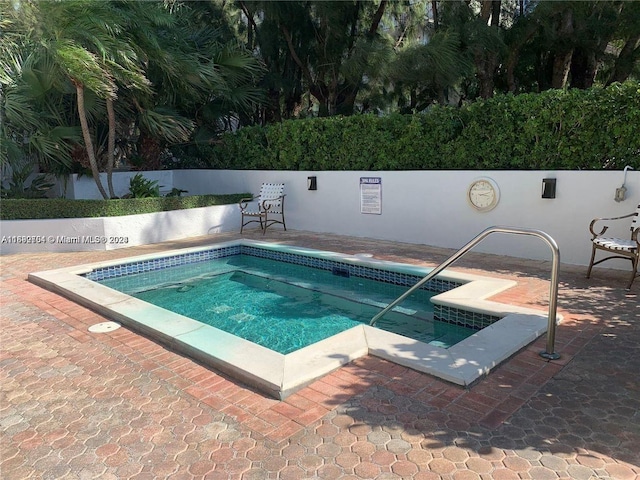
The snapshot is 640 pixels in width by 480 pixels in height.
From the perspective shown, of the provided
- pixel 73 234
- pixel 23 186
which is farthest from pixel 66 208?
pixel 23 186

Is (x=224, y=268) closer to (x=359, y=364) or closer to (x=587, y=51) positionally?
(x=359, y=364)

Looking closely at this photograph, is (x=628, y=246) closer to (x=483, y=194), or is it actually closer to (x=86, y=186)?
(x=483, y=194)

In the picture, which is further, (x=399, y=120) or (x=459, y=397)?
(x=399, y=120)

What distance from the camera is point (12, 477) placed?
7.79 ft

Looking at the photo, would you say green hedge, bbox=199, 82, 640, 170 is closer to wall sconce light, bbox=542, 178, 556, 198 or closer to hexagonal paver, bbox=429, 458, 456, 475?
wall sconce light, bbox=542, 178, 556, 198

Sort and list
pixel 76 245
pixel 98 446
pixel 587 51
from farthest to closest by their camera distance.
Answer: pixel 587 51, pixel 76 245, pixel 98 446

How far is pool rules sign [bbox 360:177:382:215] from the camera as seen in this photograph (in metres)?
9.04

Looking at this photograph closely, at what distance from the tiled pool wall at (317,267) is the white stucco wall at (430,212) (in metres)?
1.60

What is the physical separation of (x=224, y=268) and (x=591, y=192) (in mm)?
5843

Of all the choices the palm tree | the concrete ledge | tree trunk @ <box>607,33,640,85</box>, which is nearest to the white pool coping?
the concrete ledge

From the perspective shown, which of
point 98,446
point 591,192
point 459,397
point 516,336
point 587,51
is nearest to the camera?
point 98,446

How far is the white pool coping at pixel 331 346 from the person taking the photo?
3.26 metres

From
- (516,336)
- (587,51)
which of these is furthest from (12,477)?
(587,51)

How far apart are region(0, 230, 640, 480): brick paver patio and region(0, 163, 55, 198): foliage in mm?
6845
